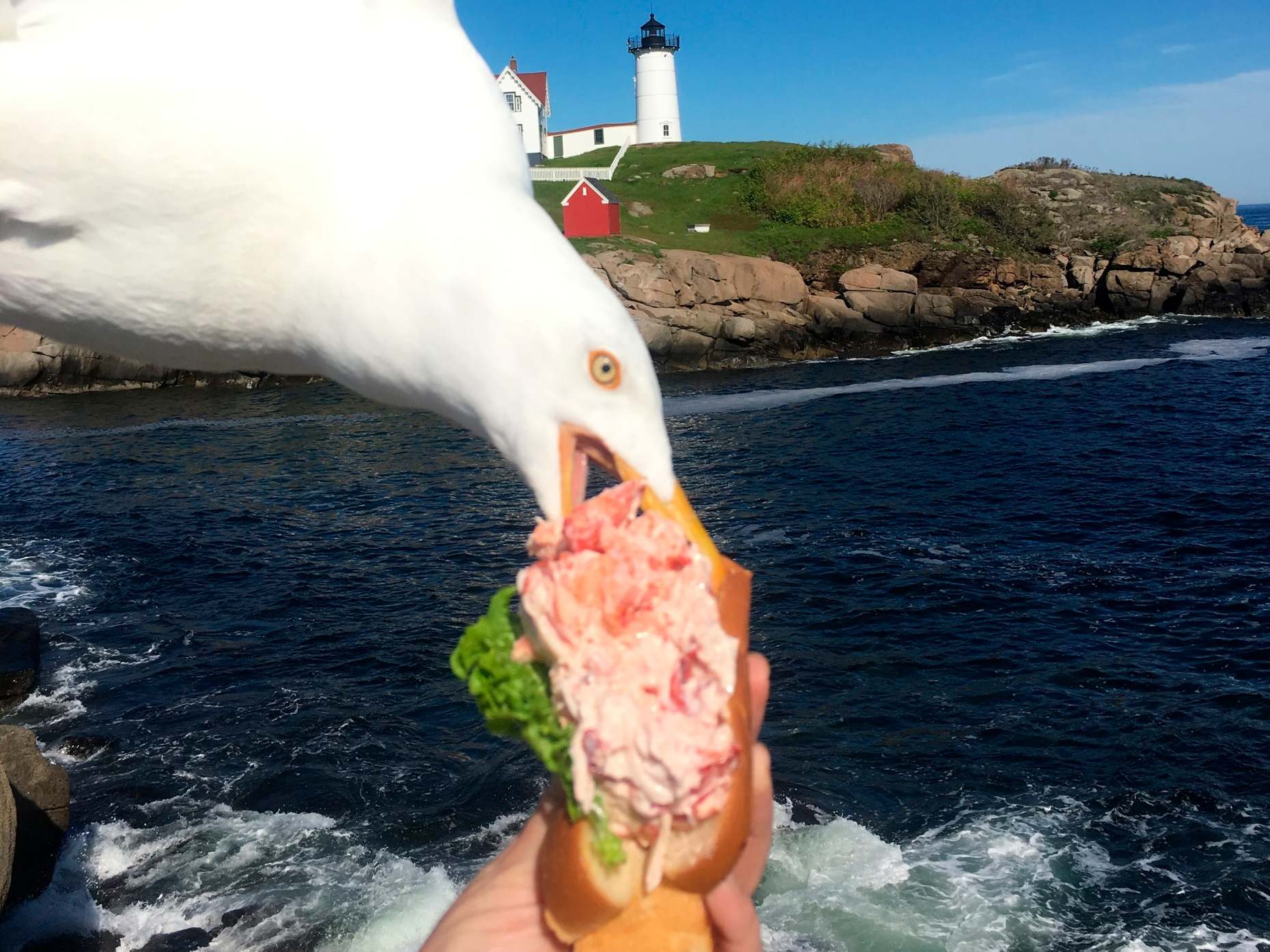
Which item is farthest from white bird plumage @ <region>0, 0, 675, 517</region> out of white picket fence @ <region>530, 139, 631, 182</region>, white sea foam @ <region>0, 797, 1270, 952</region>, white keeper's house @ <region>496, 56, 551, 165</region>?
white keeper's house @ <region>496, 56, 551, 165</region>

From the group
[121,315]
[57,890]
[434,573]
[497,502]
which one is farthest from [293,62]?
[497,502]

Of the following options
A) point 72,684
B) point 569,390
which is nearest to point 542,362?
point 569,390

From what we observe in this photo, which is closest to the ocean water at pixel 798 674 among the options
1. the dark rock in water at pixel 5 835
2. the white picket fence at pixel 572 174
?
the dark rock in water at pixel 5 835

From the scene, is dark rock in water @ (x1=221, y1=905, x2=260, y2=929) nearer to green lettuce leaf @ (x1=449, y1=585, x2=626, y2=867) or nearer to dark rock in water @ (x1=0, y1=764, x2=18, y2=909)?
dark rock in water @ (x1=0, y1=764, x2=18, y2=909)

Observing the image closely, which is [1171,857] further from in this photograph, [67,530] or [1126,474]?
[67,530]

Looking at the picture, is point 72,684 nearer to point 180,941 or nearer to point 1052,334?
point 180,941
